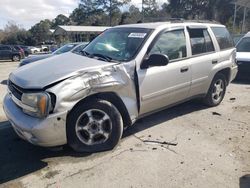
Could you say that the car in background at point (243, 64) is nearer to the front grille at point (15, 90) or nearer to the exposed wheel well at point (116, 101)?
the exposed wheel well at point (116, 101)

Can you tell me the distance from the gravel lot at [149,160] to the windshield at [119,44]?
4.40ft

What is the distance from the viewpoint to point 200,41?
18.0 feet

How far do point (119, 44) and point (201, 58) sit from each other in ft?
5.54

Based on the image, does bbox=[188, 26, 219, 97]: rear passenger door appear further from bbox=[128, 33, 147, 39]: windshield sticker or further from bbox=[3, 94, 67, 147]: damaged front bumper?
bbox=[3, 94, 67, 147]: damaged front bumper

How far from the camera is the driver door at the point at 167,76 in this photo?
14.5 feet

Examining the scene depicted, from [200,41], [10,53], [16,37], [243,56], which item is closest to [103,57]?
[200,41]

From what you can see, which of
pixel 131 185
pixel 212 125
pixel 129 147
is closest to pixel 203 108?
pixel 212 125

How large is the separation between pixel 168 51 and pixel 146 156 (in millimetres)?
1869

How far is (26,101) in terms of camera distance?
357cm

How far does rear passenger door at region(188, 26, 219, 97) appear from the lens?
5234mm

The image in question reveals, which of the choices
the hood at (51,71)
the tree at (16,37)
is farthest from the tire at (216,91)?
the tree at (16,37)

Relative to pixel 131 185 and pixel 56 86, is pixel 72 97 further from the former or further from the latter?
pixel 131 185

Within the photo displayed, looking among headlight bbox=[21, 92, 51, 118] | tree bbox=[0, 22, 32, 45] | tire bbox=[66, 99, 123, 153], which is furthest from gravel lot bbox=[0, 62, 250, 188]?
tree bbox=[0, 22, 32, 45]

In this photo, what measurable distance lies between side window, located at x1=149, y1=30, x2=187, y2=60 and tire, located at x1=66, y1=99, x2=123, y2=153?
122 centimetres
